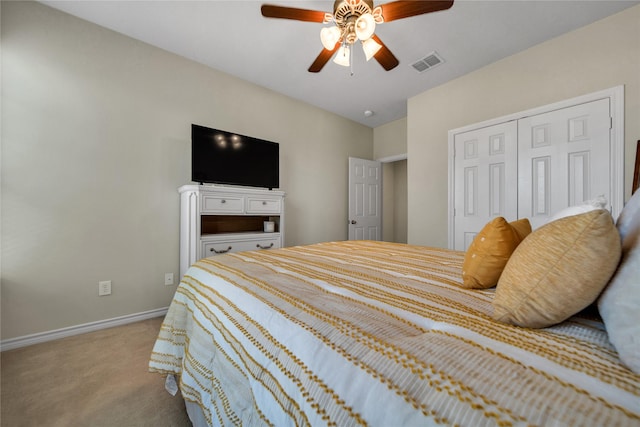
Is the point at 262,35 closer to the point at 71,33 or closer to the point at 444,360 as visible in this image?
the point at 71,33

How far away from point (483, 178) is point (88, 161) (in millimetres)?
4050

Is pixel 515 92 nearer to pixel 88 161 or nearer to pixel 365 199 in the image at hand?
pixel 365 199

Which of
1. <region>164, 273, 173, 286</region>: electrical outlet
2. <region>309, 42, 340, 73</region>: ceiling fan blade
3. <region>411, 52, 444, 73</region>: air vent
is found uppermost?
<region>411, 52, 444, 73</region>: air vent

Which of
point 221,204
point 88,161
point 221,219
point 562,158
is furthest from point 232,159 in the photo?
point 562,158

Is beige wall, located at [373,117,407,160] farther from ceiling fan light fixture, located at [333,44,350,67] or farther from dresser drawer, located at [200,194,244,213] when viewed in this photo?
dresser drawer, located at [200,194,244,213]

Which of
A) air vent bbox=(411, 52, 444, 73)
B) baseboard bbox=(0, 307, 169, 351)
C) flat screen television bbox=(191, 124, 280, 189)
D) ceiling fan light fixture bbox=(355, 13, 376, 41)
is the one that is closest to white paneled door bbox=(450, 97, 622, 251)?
air vent bbox=(411, 52, 444, 73)

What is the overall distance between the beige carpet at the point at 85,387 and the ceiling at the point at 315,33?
2.78m

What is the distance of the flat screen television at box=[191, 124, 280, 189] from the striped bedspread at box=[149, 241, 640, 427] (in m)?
1.97

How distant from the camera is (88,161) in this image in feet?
7.23

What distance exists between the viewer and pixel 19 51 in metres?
1.95

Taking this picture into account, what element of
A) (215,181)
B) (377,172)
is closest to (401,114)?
(377,172)

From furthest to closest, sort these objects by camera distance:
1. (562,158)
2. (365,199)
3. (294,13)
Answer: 1. (365,199)
2. (562,158)
3. (294,13)

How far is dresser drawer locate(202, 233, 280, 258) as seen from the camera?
250cm

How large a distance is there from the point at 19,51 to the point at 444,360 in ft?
11.1
